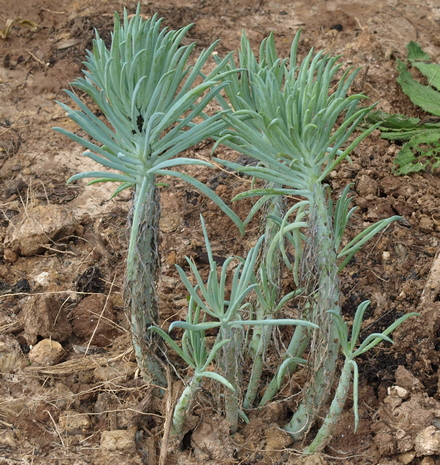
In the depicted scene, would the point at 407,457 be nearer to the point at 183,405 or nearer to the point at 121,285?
the point at 183,405

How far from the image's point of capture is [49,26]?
507 cm

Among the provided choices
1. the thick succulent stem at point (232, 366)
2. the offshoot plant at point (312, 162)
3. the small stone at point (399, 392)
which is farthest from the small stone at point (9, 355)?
the small stone at point (399, 392)

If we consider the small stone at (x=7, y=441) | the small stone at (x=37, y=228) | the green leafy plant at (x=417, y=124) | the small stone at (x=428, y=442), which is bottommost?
the small stone at (x=7, y=441)

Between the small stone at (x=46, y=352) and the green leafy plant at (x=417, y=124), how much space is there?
214cm

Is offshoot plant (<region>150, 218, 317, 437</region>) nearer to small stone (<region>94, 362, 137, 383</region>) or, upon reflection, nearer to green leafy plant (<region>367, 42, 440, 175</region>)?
small stone (<region>94, 362, 137, 383</region>)

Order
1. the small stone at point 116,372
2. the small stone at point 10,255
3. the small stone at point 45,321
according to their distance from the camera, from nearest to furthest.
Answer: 1. the small stone at point 116,372
2. the small stone at point 45,321
3. the small stone at point 10,255

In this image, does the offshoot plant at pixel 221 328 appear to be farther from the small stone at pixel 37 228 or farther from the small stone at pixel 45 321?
the small stone at pixel 37 228

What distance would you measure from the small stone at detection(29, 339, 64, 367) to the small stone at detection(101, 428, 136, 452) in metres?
0.45

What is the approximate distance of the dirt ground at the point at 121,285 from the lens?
7.26ft

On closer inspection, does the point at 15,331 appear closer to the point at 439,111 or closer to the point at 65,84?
the point at 65,84

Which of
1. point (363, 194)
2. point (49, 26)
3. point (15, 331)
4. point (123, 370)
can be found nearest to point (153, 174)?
point (123, 370)

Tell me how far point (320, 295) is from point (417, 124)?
2360mm

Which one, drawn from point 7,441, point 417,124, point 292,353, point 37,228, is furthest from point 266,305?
point 417,124

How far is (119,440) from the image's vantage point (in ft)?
7.16
